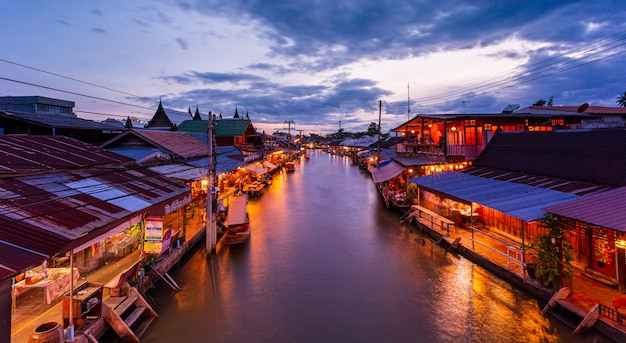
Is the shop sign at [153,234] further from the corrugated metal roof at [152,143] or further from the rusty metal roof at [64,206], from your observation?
the corrugated metal roof at [152,143]

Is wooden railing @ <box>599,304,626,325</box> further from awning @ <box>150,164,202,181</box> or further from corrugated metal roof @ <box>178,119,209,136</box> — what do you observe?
corrugated metal roof @ <box>178,119,209,136</box>

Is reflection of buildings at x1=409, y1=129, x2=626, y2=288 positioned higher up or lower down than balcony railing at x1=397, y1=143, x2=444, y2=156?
lower down

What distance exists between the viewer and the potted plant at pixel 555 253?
10.1 meters

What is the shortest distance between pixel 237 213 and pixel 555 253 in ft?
54.6

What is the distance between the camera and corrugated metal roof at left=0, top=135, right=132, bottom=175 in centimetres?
1105

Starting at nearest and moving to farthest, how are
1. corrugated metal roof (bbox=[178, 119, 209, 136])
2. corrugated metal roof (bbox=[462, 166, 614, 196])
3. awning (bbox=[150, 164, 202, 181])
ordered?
corrugated metal roof (bbox=[462, 166, 614, 196]), awning (bbox=[150, 164, 202, 181]), corrugated metal roof (bbox=[178, 119, 209, 136])

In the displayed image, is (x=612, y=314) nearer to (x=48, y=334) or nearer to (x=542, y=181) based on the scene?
(x=542, y=181)

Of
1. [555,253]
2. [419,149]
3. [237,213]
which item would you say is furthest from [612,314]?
[419,149]

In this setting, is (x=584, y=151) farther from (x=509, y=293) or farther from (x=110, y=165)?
(x=110, y=165)

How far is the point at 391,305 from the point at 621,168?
10.3 m

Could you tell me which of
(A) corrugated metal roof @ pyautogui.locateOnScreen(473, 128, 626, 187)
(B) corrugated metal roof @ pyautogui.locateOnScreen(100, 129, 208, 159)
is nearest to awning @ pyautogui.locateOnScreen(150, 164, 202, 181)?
(B) corrugated metal roof @ pyautogui.locateOnScreen(100, 129, 208, 159)

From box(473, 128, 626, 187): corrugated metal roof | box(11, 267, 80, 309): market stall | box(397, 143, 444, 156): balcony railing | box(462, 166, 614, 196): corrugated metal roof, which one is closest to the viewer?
box(11, 267, 80, 309): market stall

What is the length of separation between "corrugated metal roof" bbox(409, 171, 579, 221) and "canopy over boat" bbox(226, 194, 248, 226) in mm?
11593

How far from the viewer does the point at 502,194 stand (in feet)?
46.3
